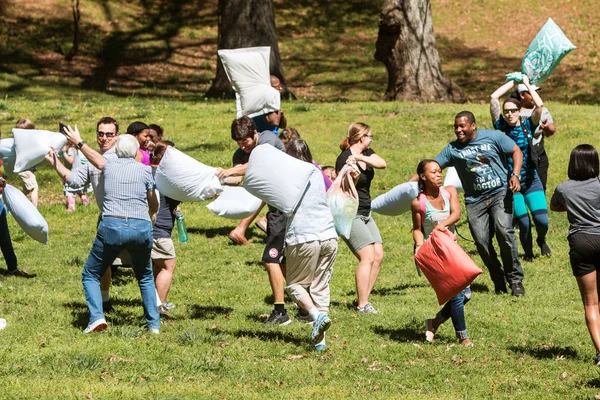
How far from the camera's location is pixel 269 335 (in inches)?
301

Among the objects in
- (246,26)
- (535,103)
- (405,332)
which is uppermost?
(246,26)

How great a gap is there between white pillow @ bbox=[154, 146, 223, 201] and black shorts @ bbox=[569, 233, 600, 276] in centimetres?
312

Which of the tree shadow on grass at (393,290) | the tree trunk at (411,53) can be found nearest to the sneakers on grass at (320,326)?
the tree shadow on grass at (393,290)

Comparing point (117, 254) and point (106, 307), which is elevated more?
point (117, 254)

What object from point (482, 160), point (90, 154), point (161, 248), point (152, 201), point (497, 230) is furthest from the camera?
point (497, 230)

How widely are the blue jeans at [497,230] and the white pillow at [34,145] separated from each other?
4.41 meters

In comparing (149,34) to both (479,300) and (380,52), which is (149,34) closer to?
(380,52)

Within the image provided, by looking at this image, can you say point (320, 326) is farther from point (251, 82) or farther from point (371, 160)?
point (251, 82)

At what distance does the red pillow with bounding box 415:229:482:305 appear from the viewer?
7.13 m

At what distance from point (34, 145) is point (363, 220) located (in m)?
3.43

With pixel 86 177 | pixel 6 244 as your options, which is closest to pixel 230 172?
pixel 86 177

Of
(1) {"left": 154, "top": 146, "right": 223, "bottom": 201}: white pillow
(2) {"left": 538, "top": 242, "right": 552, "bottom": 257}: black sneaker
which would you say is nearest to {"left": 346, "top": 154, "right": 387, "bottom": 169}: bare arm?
(1) {"left": 154, "top": 146, "right": 223, "bottom": 201}: white pillow

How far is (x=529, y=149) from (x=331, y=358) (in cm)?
493

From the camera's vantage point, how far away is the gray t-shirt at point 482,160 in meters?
9.30
